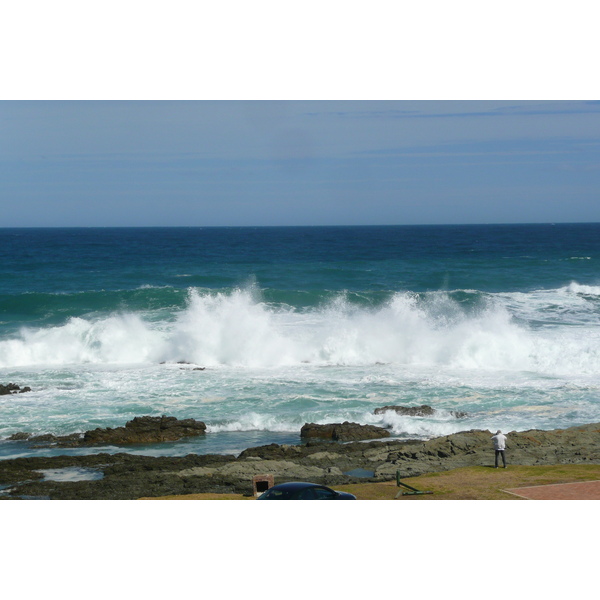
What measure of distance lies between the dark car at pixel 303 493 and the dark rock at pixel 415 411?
843 centimetres

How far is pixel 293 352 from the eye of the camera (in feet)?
103

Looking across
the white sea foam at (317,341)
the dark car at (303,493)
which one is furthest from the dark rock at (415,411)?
the dark car at (303,493)

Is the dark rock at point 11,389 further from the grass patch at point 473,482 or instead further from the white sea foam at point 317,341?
the grass patch at point 473,482

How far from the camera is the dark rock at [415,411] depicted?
21.6 meters

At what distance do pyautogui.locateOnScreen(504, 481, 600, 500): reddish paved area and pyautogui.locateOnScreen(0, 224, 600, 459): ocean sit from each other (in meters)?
5.81

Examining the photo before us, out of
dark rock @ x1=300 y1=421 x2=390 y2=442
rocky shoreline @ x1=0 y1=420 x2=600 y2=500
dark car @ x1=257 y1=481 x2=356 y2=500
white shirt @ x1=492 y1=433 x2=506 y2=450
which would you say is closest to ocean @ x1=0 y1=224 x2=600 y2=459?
Result: dark rock @ x1=300 y1=421 x2=390 y2=442

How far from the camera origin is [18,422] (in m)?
21.1

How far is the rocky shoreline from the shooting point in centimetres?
1548

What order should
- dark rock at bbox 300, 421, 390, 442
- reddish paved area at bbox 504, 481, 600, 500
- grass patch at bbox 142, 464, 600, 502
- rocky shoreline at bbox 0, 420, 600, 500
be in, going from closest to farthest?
reddish paved area at bbox 504, 481, 600, 500 → grass patch at bbox 142, 464, 600, 502 → rocky shoreline at bbox 0, 420, 600, 500 → dark rock at bbox 300, 421, 390, 442

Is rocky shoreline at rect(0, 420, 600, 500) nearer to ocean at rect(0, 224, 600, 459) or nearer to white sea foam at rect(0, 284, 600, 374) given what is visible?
ocean at rect(0, 224, 600, 459)

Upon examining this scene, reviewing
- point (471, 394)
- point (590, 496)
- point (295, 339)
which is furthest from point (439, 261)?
point (590, 496)

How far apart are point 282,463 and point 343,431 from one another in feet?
11.8

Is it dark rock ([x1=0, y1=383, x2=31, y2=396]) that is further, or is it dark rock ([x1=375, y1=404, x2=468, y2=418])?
dark rock ([x1=0, y1=383, x2=31, y2=396])

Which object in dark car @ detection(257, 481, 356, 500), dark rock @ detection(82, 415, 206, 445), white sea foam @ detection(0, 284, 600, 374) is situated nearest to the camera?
dark car @ detection(257, 481, 356, 500)
